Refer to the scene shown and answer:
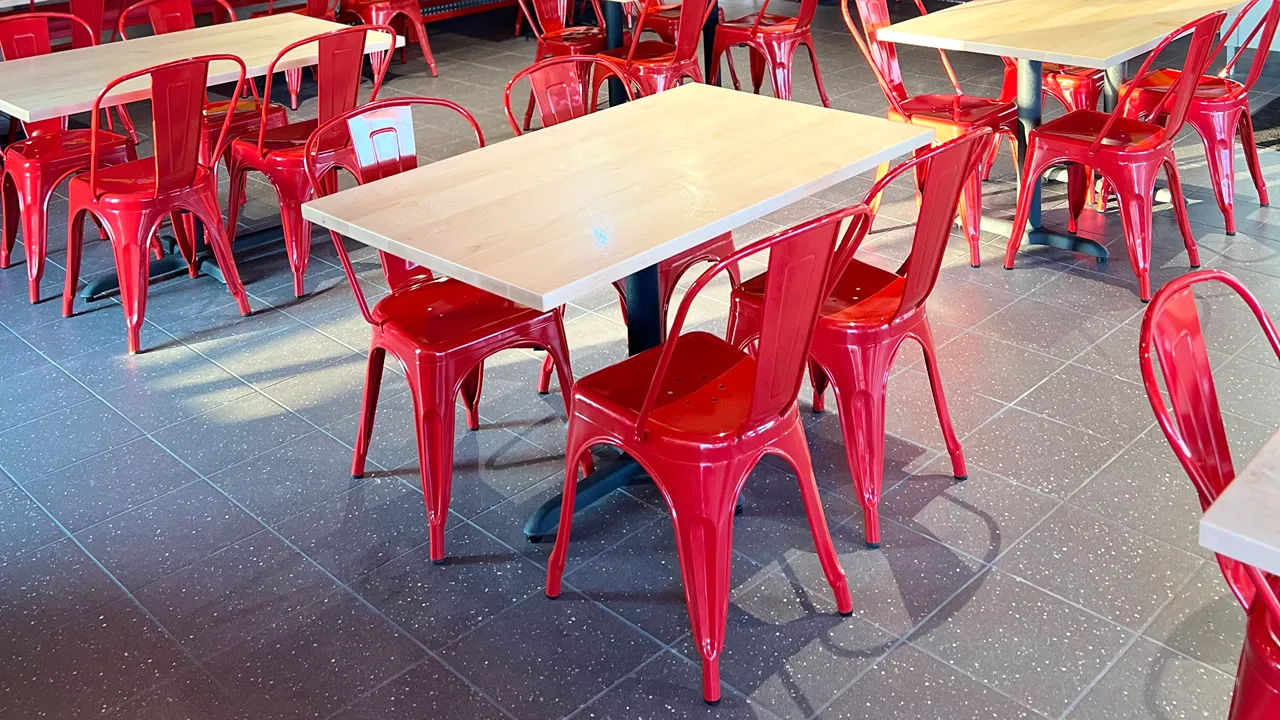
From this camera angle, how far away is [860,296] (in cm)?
283

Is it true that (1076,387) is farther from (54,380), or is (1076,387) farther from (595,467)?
(54,380)

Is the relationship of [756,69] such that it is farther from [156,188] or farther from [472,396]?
[472,396]

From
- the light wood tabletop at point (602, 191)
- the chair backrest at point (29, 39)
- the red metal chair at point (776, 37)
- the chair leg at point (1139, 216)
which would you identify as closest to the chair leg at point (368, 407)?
the light wood tabletop at point (602, 191)

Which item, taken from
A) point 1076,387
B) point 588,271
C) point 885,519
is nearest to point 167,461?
point 588,271

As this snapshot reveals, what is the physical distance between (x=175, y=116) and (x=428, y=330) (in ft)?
5.23

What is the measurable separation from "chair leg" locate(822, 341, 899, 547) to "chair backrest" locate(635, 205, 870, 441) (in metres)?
0.42

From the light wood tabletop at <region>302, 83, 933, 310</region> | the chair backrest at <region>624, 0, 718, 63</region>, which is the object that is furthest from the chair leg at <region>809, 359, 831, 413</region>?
the chair backrest at <region>624, 0, 718, 63</region>

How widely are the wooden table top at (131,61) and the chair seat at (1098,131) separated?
2471mm

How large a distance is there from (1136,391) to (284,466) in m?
2.41

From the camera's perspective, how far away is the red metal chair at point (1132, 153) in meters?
3.81

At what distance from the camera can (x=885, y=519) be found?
2.84 metres

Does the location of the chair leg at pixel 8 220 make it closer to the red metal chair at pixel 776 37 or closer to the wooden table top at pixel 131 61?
the wooden table top at pixel 131 61

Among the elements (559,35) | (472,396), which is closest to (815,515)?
(472,396)

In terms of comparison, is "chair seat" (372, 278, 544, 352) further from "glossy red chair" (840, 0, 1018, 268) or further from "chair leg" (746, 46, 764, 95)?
"chair leg" (746, 46, 764, 95)
